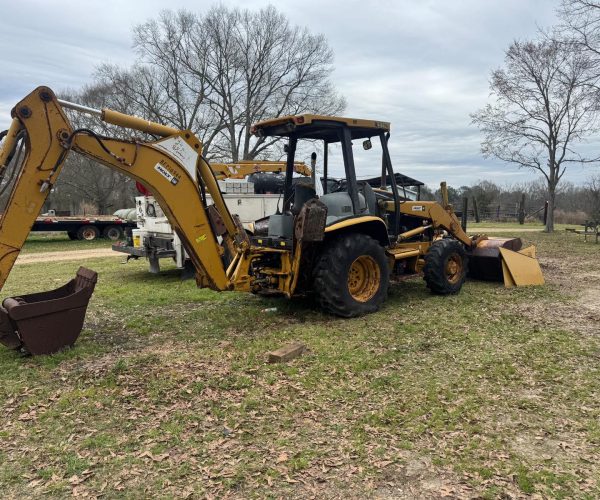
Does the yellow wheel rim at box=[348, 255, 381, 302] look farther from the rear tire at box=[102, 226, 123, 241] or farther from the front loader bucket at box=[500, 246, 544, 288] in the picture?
the rear tire at box=[102, 226, 123, 241]

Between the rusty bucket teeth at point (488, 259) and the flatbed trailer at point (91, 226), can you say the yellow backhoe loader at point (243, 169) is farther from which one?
the flatbed trailer at point (91, 226)

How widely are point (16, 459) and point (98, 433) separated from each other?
0.52m

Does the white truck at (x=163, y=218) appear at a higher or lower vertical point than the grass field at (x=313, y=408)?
higher

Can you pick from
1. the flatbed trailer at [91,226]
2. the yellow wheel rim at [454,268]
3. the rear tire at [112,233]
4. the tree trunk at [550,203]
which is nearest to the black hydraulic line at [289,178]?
the yellow wheel rim at [454,268]

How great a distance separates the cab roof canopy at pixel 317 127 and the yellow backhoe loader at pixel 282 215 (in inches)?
0.7

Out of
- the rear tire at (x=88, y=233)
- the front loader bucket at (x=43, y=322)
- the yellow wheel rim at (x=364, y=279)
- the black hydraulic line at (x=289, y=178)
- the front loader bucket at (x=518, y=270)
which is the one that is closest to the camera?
the front loader bucket at (x=43, y=322)

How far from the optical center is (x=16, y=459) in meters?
3.18

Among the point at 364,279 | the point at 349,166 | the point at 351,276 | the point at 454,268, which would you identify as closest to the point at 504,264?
the point at 454,268

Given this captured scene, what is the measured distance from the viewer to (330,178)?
24.2ft

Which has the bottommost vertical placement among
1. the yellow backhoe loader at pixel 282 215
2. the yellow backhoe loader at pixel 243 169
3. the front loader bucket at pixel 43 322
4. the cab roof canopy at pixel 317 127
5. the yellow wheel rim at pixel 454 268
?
the front loader bucket at pixel 43 322

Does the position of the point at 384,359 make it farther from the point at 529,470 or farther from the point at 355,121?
the point at 355,121

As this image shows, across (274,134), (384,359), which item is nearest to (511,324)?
(384,359)

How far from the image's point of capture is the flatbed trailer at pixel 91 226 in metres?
20.6

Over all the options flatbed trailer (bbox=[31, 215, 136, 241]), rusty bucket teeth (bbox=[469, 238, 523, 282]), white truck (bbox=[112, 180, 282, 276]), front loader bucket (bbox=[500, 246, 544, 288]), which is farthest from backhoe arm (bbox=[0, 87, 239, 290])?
flatbed trailer (bbox=[31, 215, 136, 241])
